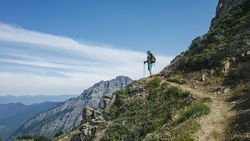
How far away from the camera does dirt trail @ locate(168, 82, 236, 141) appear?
885 inches

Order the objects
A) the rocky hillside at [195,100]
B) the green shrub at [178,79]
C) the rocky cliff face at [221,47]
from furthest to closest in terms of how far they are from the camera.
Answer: the green shrub at [178,79]
the rocky cliff face at [221,47]
the rocky hillside at [195,100]

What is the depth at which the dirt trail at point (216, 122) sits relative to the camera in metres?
22.5

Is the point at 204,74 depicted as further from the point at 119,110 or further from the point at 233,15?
the point at 233,15

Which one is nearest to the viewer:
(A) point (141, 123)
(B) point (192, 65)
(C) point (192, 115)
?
(C) point (192, 115)

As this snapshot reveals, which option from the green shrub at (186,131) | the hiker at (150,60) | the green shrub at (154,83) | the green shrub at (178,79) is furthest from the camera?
the hiker at (150,60)

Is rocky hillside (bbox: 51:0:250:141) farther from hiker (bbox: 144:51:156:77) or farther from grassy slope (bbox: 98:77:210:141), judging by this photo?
hiker (bbox: 144:51:156:77)

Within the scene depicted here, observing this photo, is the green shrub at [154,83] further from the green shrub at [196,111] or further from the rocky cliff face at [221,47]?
the green shrub at [196,111]

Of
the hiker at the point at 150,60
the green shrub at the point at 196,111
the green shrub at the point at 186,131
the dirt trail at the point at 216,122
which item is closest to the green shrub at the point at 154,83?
the hiker at the point at 150,60

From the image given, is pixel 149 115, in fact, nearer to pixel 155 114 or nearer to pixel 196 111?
pixel 155 114

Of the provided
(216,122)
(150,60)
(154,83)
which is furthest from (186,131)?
(150,60)

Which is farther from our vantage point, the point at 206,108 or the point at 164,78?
the point at 164,78

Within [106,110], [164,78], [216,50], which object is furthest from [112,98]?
[216,50]

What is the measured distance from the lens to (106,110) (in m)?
38.9

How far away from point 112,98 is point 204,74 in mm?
10528
